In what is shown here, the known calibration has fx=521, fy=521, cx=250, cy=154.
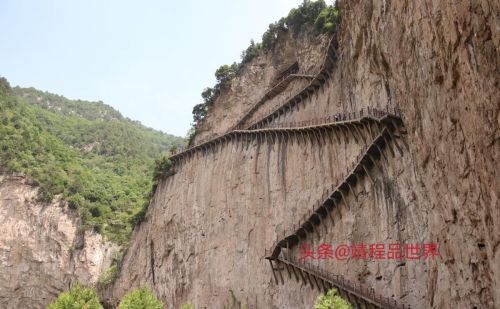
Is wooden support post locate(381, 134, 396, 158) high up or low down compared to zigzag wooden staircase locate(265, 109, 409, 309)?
up

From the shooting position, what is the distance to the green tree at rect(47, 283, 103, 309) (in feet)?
86.8

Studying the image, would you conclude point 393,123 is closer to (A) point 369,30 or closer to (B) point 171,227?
(A) point 369,30

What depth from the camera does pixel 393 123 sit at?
69.3ft

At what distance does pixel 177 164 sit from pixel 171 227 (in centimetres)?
535

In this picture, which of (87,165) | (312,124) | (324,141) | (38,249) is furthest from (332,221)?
(87,165)

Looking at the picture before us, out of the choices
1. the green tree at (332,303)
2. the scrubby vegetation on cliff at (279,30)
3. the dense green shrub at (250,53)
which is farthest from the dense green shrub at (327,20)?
the green tree at (332,303)

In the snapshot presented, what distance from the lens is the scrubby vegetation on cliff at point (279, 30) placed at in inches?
1399

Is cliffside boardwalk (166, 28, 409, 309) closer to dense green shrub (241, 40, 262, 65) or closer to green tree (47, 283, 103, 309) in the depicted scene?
dense green shrub (241, 40, 262, 65)

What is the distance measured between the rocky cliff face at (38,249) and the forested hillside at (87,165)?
113cm

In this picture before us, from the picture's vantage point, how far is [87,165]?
60.9 meters

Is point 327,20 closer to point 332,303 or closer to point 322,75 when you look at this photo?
point 322,75

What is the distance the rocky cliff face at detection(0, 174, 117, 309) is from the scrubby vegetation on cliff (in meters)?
13.9

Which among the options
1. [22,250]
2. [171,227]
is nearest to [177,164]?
[171,227]

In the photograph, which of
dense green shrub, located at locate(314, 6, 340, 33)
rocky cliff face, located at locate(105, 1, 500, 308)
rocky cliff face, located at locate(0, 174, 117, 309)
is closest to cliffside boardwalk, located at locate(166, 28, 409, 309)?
Answer: rocky cliff face, located at locate(105, 1, 500, 308)
